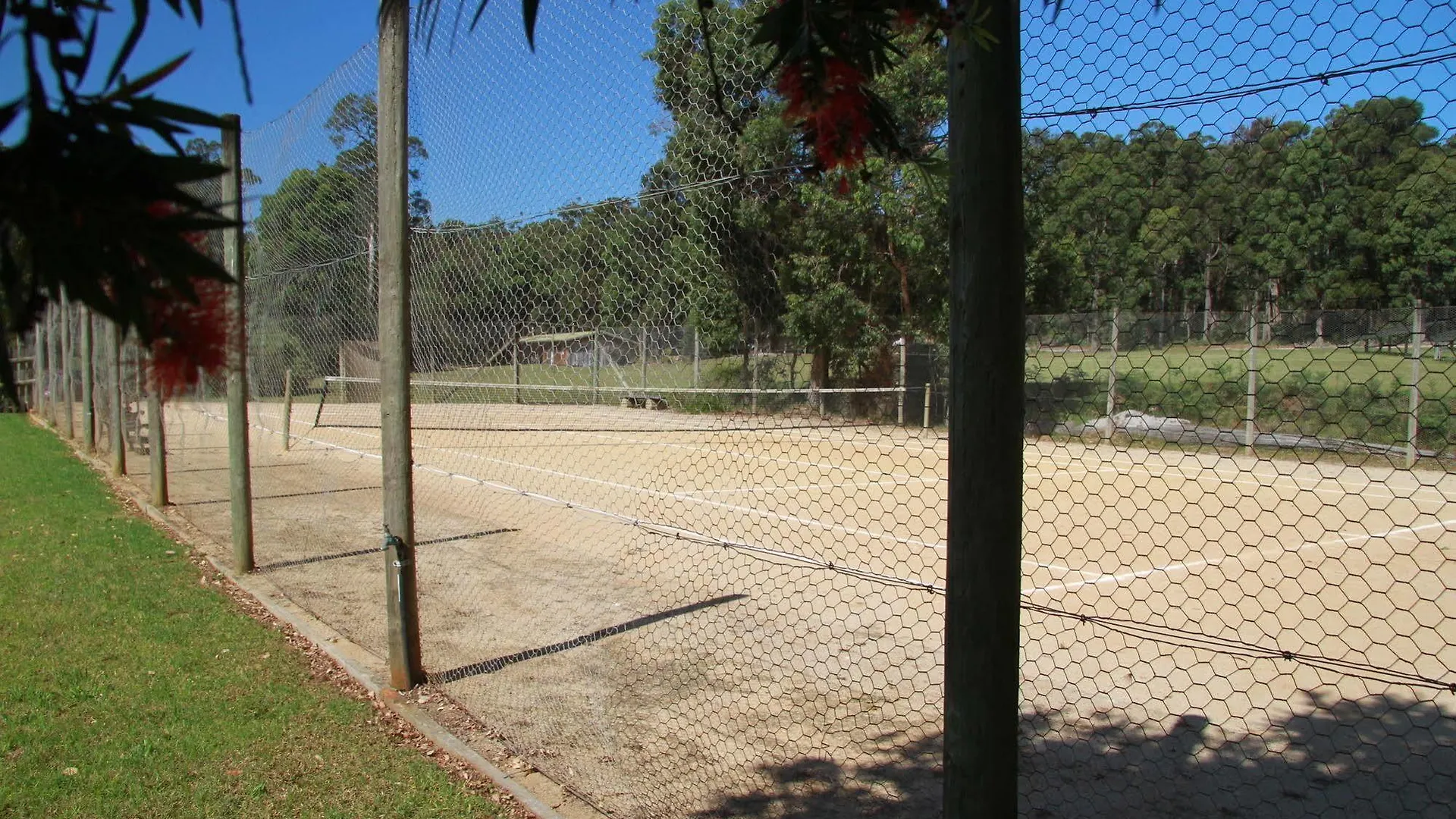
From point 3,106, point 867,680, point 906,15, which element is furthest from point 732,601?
point 3,106

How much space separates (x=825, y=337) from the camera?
346 cm

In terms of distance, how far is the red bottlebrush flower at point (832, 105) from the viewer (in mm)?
1347

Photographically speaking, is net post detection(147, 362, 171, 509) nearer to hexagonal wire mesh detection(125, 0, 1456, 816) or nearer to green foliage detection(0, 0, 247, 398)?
hexagonal wire mesh detection(125, 0, 1456, 816)

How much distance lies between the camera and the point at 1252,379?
96.0 inches

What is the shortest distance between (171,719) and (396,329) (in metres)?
1.85

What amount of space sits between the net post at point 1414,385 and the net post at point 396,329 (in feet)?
12.0

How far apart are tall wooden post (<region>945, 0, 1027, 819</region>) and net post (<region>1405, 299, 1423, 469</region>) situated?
0.90 m

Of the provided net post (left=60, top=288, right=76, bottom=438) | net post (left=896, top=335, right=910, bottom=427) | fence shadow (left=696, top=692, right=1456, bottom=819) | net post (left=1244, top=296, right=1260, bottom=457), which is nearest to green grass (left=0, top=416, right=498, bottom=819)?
fence shadow (left=696, top=692, right=1456, bottom=819)

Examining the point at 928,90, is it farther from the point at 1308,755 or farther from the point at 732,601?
the point at 732,601

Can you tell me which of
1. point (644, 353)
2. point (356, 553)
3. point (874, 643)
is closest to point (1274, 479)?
point (644, 353)

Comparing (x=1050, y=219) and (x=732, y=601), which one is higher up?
(x=1050, y=219)

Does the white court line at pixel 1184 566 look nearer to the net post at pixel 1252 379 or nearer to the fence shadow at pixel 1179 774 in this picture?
the fence shadow at pixel 1179 774

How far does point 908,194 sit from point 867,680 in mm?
2696

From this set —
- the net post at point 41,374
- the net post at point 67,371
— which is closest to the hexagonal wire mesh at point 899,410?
the net post at point 67,371
